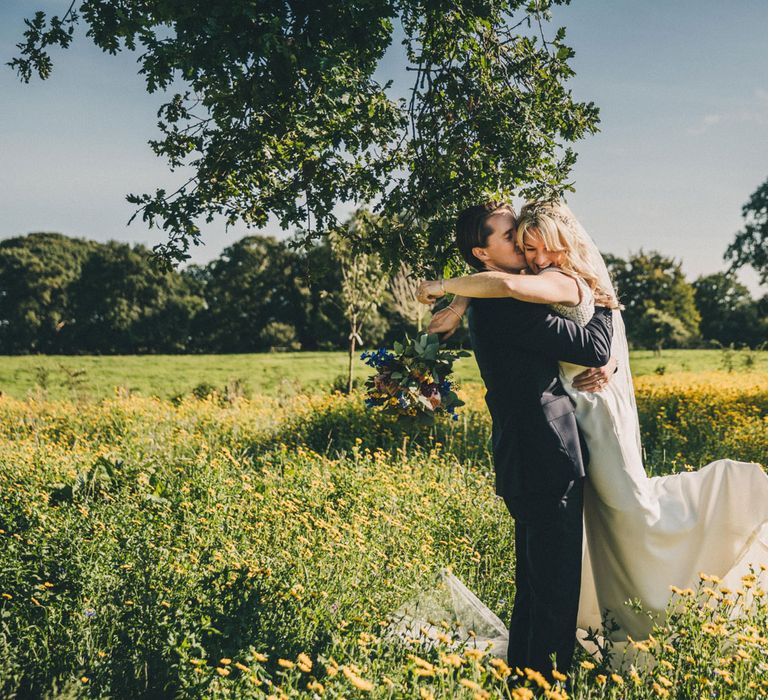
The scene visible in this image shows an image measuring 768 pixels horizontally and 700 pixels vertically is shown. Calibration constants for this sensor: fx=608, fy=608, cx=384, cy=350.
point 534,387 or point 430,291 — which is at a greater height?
point 430,291

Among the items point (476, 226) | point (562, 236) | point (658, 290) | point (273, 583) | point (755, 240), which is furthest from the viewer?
point (658, 290)

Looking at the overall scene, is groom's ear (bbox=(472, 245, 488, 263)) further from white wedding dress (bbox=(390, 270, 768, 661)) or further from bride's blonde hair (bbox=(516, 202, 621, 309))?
white wedding dress (bbox=(390, 270, 768, 661))

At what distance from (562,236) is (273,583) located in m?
2.05

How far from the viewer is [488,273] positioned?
2346mm

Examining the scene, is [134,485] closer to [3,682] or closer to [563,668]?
[3,682]

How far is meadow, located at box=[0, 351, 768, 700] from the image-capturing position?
2244mm

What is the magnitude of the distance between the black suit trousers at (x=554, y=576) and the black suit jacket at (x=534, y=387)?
0.08m

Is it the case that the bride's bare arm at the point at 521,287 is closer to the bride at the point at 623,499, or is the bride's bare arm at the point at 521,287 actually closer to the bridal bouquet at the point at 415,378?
the bride at the point at 623,499

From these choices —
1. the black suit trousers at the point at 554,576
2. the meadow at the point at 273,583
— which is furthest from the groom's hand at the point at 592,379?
the meadow at the point at 273,583

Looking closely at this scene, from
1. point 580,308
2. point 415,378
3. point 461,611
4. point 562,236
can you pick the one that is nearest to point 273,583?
point 461,611

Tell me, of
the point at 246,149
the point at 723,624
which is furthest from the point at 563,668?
the point at 246,149

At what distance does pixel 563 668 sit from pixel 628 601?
40cm

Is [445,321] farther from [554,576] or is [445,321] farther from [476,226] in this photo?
[554,576]

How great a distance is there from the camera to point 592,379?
8.49ft
